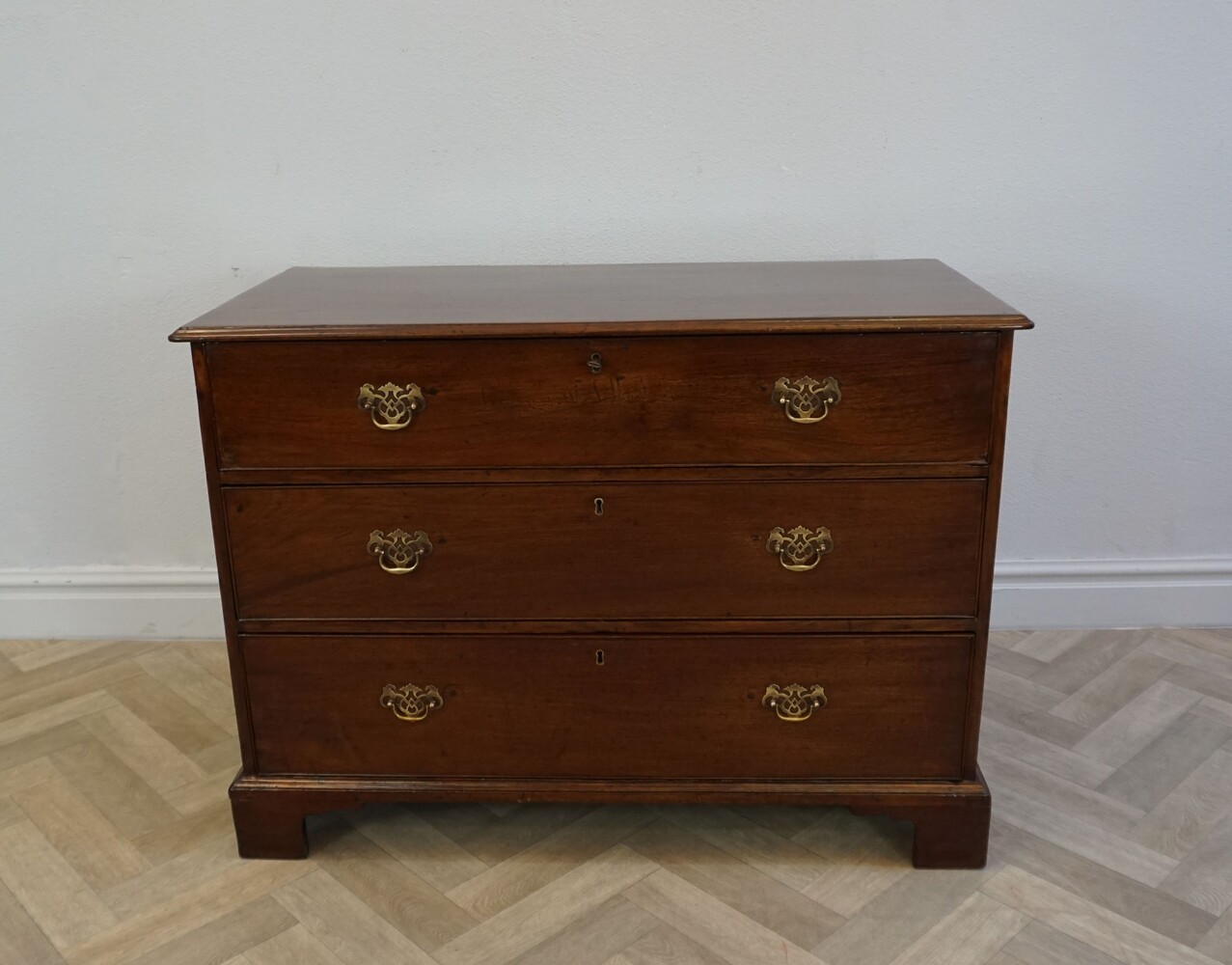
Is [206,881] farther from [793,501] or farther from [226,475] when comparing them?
[793,501]

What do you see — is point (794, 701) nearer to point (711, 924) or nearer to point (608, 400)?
point (711, 924)

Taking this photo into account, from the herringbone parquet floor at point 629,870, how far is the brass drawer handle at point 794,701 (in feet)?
0.81

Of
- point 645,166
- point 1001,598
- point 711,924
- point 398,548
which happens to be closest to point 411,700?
point 398,548

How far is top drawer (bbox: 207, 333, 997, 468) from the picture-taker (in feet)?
4.84

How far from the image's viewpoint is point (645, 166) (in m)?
2.04

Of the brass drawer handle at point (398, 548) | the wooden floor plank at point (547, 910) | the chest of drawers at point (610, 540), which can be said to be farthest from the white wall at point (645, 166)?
the wooden floor plank at point (547, 910)

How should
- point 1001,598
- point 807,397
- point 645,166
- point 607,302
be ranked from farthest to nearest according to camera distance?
point 1001,598 < point 645,166 < point 607,302 < point 807,397

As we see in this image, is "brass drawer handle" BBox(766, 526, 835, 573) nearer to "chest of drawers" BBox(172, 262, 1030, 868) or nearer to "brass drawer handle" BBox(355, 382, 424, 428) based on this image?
"chest of drawers" BBox(172, 262, 1030, 868)

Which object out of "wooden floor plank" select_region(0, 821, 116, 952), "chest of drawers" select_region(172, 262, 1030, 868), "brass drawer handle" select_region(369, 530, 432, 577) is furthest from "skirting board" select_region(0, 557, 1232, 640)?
"brass drawer handle" select_region(369, 530, 432, 577)

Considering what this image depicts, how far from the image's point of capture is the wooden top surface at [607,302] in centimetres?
146

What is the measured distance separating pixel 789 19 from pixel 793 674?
113 cm

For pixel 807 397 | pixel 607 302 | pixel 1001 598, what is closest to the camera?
pixel 807 397

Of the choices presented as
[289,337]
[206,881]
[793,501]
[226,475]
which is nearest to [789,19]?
[793,501]

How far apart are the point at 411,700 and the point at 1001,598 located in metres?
1.31
